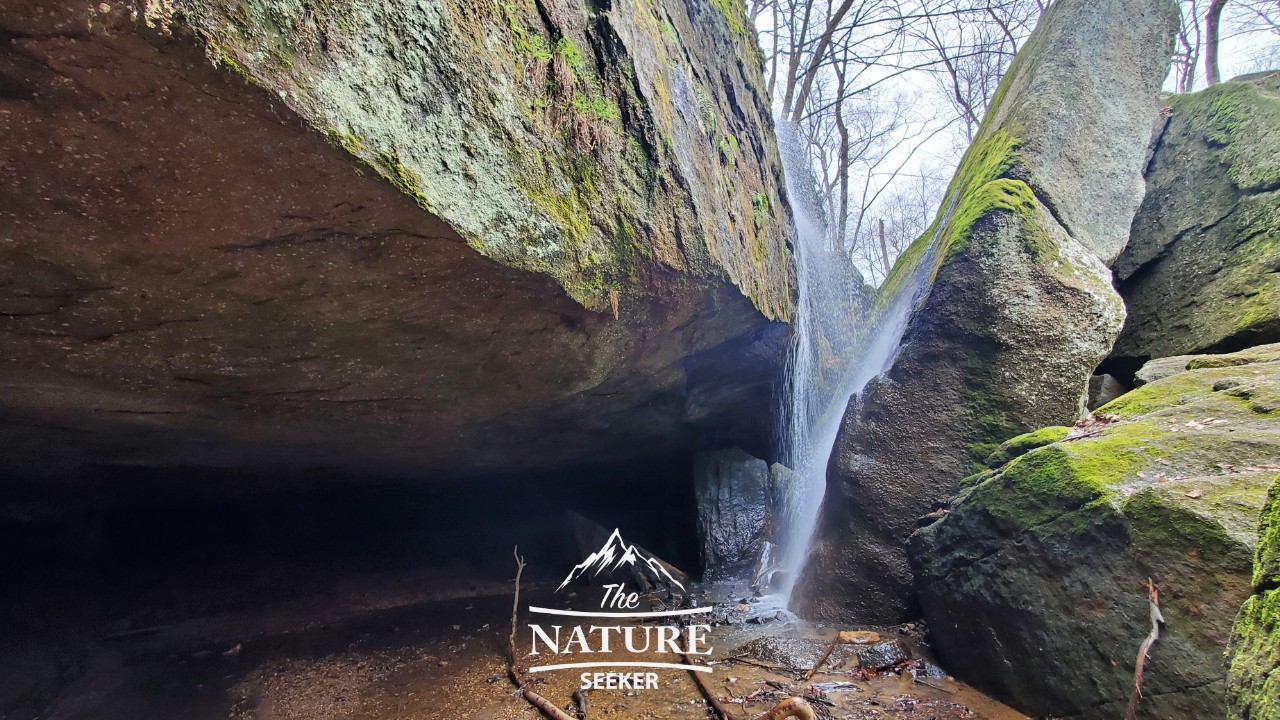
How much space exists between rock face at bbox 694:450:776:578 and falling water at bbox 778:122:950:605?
0.40 meters

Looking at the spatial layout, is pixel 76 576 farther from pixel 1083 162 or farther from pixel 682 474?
pixel 1083 162

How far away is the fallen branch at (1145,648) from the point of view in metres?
2.30

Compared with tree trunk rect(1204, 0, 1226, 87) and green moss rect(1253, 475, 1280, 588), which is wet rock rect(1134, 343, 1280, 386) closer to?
green moss rect(1253, 475, 1280, 588)

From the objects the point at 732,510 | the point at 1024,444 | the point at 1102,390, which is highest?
the point at 1102,390

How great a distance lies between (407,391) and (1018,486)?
13.5ft

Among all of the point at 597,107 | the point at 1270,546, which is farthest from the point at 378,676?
the point at 1270,546

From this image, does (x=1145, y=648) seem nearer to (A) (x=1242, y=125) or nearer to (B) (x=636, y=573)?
(B) (x=636, y=573)

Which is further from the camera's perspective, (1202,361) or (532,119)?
(1202,361)

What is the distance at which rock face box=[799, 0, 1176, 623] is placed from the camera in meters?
4.51

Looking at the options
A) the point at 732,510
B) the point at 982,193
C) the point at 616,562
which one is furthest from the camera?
the point at 732,510

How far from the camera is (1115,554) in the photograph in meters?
2.69

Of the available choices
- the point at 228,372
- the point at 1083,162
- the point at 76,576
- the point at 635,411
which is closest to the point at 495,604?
the point at 635,411

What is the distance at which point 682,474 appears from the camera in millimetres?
8539

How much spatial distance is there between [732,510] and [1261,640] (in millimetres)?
6203
